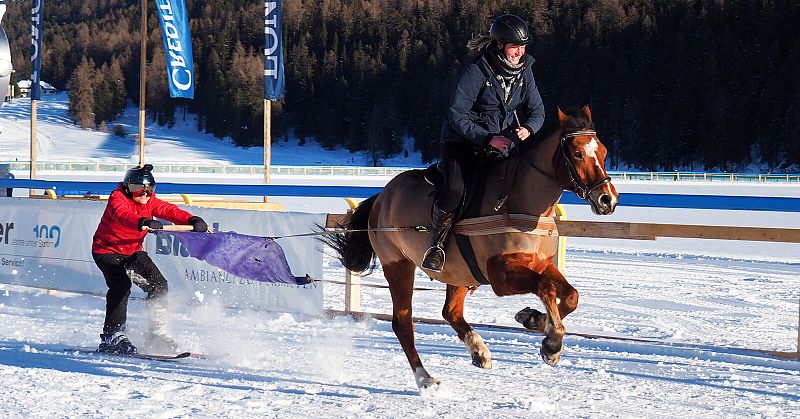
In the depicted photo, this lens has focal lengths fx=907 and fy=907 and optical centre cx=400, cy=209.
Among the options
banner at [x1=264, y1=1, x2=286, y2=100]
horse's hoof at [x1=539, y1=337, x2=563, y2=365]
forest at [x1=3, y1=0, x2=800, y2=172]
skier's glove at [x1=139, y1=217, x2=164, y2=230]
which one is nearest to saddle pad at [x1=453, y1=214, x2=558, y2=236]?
horse's hoof at [x1=539, y1=337, x2=563, y2=365]

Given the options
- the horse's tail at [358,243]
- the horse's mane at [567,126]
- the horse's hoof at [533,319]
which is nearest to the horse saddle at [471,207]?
the horse's mane at [567,126]

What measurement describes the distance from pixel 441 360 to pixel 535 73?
9291 centimetres

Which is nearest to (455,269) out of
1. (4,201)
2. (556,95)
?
(4,201)

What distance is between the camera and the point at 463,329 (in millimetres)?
6965

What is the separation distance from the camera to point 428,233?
22.4 ft

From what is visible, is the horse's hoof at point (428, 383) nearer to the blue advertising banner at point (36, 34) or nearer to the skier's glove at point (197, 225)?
the skier's glove at point (197, 225)

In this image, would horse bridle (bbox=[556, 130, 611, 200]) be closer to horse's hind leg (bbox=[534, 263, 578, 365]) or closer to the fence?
horse's hind leg (bbox=[534, 263, 578, 365])

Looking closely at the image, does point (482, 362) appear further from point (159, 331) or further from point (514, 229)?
point (159, 331)

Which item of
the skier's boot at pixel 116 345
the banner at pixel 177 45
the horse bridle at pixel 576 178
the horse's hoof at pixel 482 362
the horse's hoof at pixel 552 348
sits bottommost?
the skier's boot at pixel 116 345

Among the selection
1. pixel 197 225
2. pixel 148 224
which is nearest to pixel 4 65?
pixel 148 224

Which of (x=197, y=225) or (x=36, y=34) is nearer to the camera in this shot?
(x=197, y=225)

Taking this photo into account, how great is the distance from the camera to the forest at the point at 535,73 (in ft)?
279

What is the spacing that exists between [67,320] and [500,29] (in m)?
6.87

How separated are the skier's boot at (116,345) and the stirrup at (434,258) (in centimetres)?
323
